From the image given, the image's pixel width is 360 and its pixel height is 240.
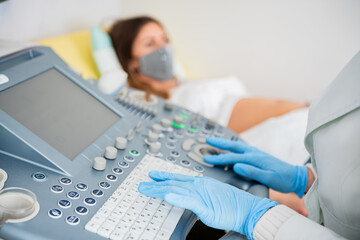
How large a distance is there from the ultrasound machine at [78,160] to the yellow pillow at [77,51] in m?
0.80

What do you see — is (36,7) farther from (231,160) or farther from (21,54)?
(231,160)

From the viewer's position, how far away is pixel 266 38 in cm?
241

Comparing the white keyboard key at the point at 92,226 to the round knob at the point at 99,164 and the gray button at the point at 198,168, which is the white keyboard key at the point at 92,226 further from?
the gray button at the point at 198,168

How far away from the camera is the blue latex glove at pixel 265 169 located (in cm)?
98

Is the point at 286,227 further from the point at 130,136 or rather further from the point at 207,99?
the point at 207,99

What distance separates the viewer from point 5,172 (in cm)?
66

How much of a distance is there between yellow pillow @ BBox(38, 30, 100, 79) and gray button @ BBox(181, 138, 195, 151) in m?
0.88

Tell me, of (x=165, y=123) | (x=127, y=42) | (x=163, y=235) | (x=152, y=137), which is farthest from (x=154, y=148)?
(x=127, y=42)

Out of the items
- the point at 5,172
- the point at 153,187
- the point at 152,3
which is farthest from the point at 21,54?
the point at 152,3

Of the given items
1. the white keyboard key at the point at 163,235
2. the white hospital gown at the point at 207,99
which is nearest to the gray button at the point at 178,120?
the white keyboard key at the point at 163,235

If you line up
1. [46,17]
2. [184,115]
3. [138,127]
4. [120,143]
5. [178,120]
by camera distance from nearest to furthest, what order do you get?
[120,143], [138,127], [178,120], [184,115], [46,17]

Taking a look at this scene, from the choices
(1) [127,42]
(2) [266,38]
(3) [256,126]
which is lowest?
(3) [256,126]

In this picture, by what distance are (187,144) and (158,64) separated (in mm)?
1097

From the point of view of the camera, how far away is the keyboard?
62 centimetres
